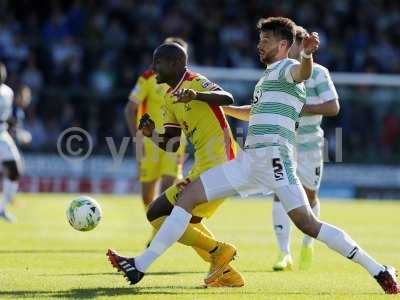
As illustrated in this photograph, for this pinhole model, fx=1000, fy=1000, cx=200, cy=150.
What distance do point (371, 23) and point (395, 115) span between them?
14.1 feet

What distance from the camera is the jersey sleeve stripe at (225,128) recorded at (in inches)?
365

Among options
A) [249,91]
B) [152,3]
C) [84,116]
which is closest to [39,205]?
[84,116]

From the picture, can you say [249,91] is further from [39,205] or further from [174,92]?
[174,92]

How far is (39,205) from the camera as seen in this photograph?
2066 cm

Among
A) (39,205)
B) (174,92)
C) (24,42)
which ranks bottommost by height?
(39,205)

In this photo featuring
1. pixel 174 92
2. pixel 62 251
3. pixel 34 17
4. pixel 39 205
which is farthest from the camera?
pixel 34 17


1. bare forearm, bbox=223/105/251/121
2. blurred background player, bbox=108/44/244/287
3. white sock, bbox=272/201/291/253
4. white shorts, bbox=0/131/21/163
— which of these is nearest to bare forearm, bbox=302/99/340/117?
bare forearm, bbox=223/105/251/121

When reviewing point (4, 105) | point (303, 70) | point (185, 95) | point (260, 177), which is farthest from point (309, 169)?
point (4, 105)

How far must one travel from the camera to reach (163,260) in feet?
37.8

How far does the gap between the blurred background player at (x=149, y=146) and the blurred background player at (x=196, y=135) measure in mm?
3939

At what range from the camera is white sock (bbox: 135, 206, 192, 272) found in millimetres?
8477

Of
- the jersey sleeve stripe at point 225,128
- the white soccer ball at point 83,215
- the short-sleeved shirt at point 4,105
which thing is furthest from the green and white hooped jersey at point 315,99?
the short-sleeved shirt at point 4,105

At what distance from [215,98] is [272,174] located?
2.80 ft

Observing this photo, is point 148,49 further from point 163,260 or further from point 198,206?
point 198,206
